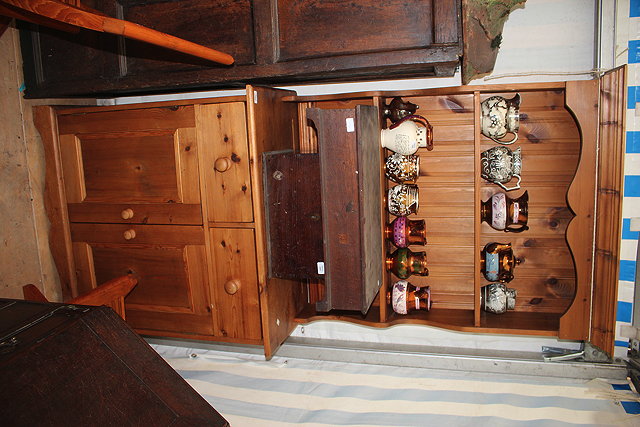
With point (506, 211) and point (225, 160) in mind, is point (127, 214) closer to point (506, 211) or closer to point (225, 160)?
point (225, 160)

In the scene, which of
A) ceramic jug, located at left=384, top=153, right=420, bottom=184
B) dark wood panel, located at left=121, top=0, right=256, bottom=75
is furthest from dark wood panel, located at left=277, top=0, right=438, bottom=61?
ceramic jug, located at left=384, top=153, right=420, bottom=184

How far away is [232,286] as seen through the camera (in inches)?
69.2

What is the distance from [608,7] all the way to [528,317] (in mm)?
1084

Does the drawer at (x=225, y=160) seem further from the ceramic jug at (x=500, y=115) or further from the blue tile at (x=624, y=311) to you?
the blue tile at (x=624, y=311)

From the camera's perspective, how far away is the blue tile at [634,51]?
162 centimetres

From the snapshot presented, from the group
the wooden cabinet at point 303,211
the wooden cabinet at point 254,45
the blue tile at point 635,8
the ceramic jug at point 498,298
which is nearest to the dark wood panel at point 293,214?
the wooden cabinet at point 303,211

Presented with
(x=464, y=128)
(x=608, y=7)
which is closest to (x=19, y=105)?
(x=464, y=128)

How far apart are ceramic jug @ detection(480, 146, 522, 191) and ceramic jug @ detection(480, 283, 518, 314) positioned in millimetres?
372

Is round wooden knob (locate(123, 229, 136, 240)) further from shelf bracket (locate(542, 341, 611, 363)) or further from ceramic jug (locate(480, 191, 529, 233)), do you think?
shelf bracket (locate(542, 341, 611, 363))

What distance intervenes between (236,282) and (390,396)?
0.65 metres

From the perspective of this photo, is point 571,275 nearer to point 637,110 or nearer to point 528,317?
point 528,317

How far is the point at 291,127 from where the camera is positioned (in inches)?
76.9

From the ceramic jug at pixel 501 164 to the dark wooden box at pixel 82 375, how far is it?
3.97 ft

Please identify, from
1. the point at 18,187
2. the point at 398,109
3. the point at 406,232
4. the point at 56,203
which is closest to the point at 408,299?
the point at 406,232
